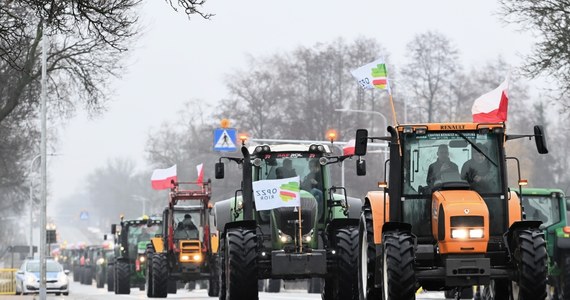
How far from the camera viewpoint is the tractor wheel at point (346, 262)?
23562 mm

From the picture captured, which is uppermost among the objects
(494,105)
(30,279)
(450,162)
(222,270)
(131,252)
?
(494,105)

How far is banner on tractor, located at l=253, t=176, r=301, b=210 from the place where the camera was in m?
23.6

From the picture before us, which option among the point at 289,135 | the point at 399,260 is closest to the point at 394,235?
the point at 399,260

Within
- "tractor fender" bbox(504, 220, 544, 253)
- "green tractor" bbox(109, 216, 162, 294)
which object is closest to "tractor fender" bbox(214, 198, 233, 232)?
"tractor fender" bbox(504, 220, 544, 253)

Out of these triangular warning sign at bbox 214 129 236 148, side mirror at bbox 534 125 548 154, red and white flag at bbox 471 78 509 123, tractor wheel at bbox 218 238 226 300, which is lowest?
tractor wheel at bbox 218 238 226 300

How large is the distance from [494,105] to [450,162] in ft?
11.2

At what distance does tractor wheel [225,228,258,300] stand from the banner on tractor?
4.13 feet

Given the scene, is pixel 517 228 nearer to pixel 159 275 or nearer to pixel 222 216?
pixel 222 216

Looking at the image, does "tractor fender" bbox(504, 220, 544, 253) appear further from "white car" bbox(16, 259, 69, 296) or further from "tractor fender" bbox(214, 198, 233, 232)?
"white car" bbox(16, 259, 69, 296)

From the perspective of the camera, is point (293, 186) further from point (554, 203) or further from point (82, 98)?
point (82, 98)

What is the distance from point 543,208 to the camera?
28.1 meters

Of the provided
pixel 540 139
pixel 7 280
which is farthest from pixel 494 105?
pixel 7 280

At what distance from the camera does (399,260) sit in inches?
683

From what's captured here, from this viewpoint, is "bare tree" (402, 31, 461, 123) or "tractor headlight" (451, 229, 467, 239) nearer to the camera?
"tractor headlight" (451, 229, 467, 239)
